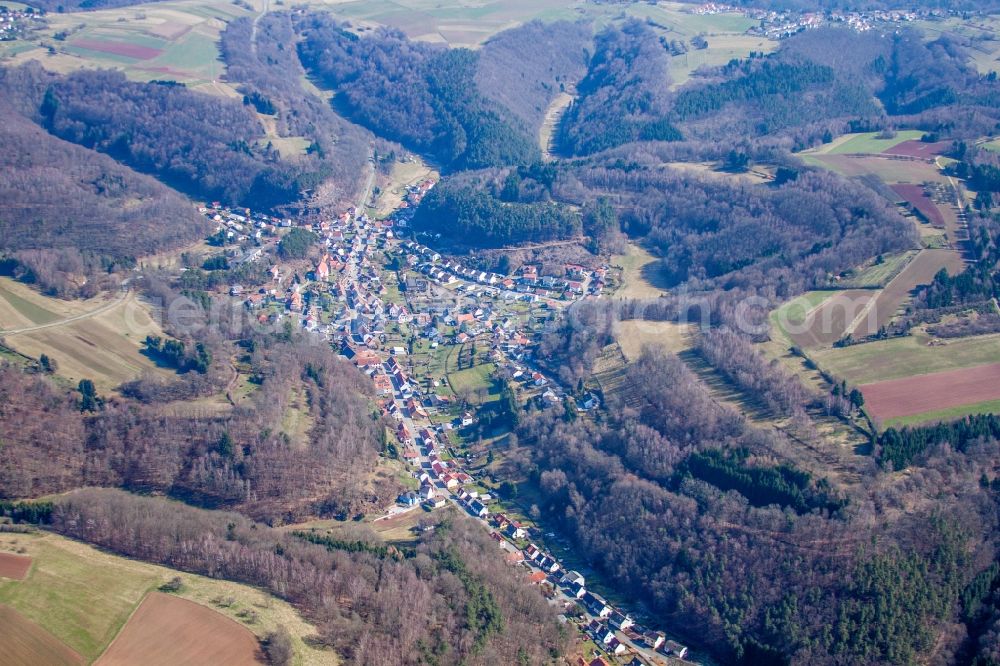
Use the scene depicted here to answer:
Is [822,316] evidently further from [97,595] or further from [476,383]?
[97,595]

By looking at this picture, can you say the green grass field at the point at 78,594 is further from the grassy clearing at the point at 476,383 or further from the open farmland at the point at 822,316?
the open farmland at the point at 822,316

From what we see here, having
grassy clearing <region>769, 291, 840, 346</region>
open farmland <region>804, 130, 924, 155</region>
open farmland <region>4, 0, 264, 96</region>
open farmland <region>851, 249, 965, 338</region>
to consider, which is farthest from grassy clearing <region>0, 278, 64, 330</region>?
open farmland <region>804, 130, 924, 155</region>

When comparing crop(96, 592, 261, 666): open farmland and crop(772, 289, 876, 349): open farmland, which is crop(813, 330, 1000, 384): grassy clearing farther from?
crop(96, 592, 261, 666): open farmland

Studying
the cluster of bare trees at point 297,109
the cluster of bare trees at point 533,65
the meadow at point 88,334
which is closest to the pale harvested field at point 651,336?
the meadow at point 88,334

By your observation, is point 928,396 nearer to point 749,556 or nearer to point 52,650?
point 749,556

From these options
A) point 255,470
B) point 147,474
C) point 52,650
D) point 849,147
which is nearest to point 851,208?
point 849,147
